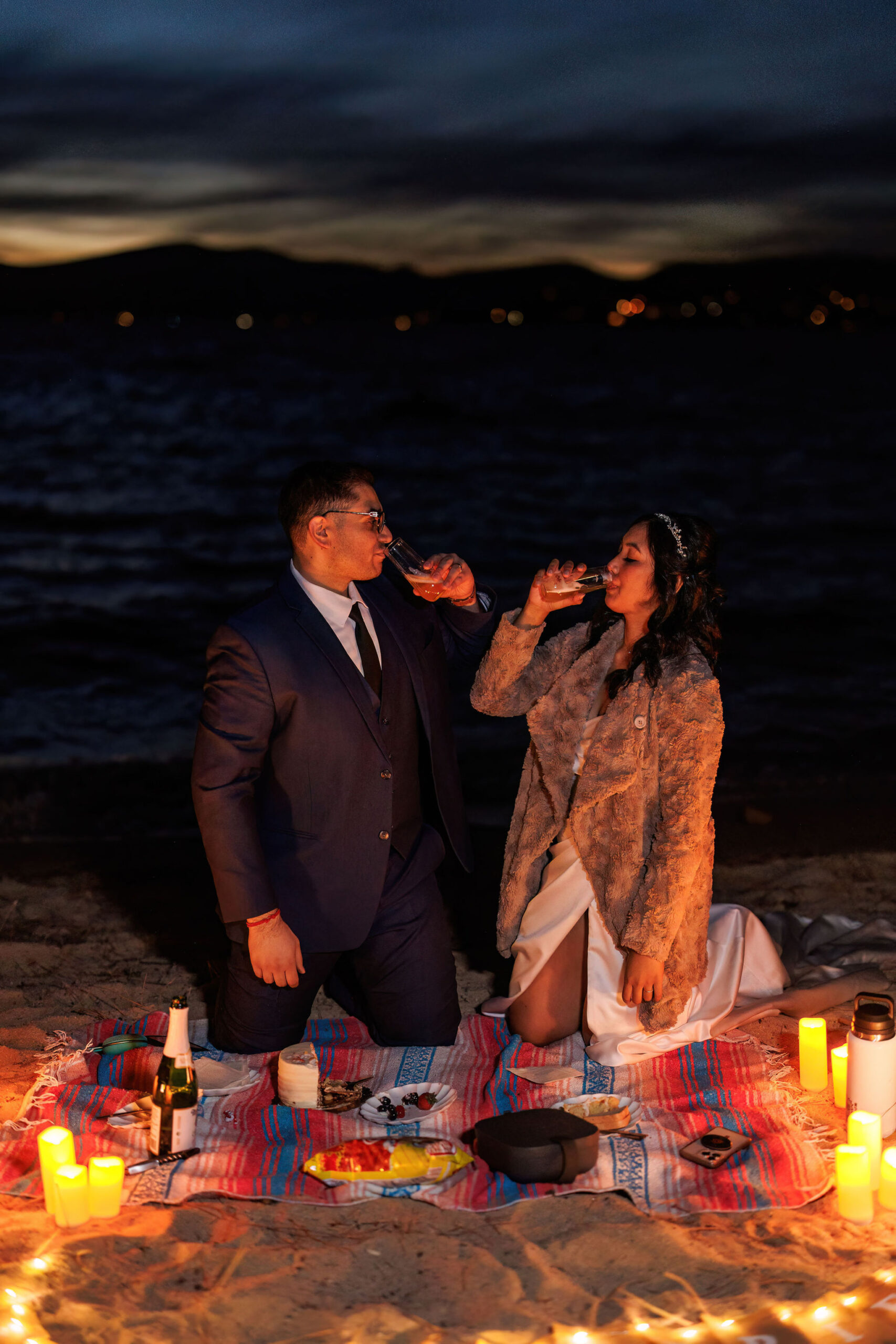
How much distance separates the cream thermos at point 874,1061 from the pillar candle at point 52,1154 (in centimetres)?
222

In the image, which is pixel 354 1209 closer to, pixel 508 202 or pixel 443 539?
pixel 443 539

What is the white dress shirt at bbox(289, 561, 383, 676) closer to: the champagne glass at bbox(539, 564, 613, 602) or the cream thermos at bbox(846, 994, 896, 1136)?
the champagne glass at bbox(539, 564, 613, 602)

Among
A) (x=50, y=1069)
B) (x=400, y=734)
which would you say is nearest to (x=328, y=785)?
(x=400, y=734)

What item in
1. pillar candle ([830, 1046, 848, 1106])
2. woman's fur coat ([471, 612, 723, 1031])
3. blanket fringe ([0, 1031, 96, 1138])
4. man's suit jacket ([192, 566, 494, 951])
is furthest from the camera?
woman's fur coat ([471, 612, 723, 1031])

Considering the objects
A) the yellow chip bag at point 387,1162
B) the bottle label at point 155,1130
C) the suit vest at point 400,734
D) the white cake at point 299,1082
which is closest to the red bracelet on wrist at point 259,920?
the white cake at point 299,1082

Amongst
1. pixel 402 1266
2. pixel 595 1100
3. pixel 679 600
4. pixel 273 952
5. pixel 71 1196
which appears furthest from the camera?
pixel 679 600

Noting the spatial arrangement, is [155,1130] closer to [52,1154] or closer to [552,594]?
[52,1154]

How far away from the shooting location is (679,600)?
15.0 feet

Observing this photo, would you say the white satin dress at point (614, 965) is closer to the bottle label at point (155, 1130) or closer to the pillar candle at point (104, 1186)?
the bottle label at point (155, 1130)

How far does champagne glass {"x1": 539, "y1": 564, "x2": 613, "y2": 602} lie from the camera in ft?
14.2

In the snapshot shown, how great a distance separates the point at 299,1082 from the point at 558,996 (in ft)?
3.50

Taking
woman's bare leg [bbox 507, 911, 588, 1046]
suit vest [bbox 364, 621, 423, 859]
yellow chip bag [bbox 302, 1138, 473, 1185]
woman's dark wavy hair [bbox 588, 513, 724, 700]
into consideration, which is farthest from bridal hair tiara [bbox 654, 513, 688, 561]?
yellow chip bag [bbox 302, 1138, 473, 1185]

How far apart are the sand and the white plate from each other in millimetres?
423

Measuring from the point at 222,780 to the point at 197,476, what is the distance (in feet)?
61.0
